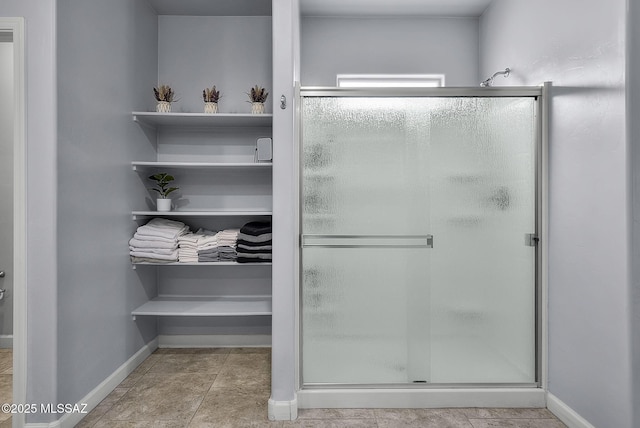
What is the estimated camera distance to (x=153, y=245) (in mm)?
2801

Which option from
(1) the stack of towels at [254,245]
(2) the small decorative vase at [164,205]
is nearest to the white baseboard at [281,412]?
(1) the stack of towels at [254,245]

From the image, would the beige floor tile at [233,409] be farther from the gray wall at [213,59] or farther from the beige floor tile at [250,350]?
the gray wall at [213,59]

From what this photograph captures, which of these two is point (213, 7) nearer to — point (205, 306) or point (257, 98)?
point (257, 98)

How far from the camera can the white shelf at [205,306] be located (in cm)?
280

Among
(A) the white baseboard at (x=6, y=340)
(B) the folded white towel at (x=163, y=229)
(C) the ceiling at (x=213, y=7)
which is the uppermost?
(C) the ceiling at (x=213, y=7)

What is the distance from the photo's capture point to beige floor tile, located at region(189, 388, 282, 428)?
7.23 ft

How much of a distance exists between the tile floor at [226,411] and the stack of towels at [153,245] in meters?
0.76

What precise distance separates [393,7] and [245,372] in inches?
113

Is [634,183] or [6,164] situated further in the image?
[6,164]

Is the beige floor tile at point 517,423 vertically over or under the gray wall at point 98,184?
under

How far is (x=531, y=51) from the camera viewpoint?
8.36ft

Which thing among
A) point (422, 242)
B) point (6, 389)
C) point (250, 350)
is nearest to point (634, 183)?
point (422, 242)

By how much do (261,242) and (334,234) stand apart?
0.65 metres

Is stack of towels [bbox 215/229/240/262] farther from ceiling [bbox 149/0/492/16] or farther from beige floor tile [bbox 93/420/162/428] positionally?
ceiling [bbox 149/0/492/16]
